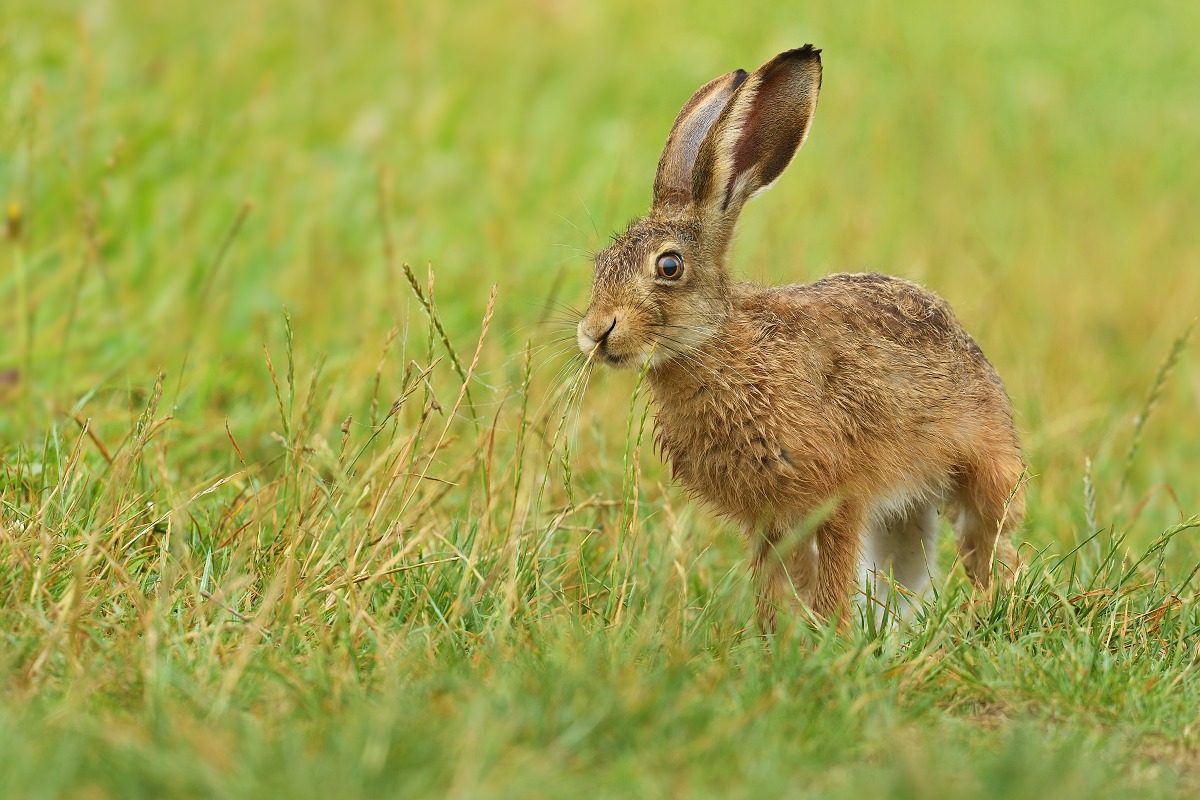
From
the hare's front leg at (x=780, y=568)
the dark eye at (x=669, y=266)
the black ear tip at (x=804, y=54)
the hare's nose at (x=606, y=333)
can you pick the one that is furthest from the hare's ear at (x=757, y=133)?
the hare's front leg at (x=780, y=568)

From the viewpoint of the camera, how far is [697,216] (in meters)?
4.42

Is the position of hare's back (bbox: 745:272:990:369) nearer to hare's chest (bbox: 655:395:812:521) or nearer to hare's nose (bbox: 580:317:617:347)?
hare's chest (bbox: 655:395:812:521)

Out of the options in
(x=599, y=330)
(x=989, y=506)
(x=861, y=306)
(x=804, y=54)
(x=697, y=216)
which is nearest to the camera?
(x=599, y=330)

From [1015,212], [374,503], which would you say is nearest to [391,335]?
[374,503]

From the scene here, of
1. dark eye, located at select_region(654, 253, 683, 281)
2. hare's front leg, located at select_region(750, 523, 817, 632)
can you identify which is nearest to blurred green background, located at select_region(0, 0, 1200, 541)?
dark eye, located at select_region(654, 253, 683, 281)

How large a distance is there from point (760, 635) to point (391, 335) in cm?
136

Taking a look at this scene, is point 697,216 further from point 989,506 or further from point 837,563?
point 989,506

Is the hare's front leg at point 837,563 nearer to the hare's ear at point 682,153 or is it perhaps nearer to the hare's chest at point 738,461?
the hare's chest at point 738,461

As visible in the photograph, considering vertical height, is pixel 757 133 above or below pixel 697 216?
above

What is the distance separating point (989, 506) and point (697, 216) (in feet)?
4.27

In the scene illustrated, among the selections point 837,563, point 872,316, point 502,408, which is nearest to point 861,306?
point 872,316

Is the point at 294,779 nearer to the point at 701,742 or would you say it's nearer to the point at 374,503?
the point at 701,742

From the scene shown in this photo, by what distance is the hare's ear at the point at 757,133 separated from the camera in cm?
430

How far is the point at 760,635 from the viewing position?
3.83 m
